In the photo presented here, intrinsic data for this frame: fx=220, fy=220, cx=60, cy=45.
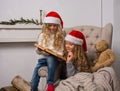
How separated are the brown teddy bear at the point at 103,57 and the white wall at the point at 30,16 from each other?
1.06 metres

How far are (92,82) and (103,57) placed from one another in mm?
525

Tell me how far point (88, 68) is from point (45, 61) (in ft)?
1.47

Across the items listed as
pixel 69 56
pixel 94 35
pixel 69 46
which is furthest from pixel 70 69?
pixel 94 35

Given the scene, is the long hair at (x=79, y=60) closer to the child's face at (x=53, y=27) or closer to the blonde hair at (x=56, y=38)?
the blonde hair at (x=56, y=38)

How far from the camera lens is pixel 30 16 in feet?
10.6

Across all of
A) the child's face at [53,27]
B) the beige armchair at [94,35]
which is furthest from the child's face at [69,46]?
the beige armchair at [94,35]

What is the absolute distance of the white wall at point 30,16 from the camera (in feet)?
10.5

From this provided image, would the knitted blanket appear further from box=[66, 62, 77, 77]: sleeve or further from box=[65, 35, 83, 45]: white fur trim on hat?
box=[65, 35, 83, 45]: white fur trim on hat

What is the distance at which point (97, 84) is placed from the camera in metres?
1.86

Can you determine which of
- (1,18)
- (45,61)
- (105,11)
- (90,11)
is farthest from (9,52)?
(105,11)

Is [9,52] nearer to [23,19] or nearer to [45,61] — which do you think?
[23,19]

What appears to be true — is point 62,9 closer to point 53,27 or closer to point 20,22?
point 20,22

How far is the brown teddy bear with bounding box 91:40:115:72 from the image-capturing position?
7.30 ft

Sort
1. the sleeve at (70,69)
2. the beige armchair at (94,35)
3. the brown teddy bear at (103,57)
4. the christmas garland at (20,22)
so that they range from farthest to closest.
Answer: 1. the christmas garland at (20,22)
2. the beige armchair at (94,35)
3. the brown teddy bear at (103,57)
4. the sleeve at (70,69)
